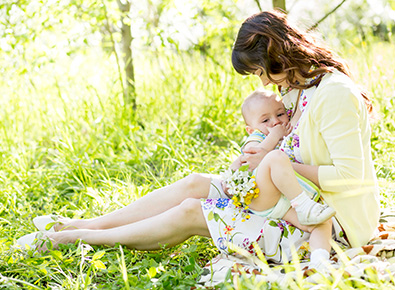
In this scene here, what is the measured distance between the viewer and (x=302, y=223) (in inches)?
82.9

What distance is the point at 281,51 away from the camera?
Result: 88.6 inches

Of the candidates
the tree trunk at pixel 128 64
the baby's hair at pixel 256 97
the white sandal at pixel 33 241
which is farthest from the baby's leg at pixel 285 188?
the tree trunk at pixel 128 64

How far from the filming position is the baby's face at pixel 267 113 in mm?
2602

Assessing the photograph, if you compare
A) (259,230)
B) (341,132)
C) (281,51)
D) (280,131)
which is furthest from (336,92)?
(259,230)

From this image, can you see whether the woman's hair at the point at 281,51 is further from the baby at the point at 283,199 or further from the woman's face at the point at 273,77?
the baby at the point at 283,199

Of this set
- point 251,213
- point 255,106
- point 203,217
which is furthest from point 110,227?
point 255,106

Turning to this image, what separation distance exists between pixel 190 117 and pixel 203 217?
250 centimetres

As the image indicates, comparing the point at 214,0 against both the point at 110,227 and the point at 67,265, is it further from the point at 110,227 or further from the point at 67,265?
the point at 67,265

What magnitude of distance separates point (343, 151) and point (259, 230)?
53 centimetres

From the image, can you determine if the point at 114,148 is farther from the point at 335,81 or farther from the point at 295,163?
the point at 335,81

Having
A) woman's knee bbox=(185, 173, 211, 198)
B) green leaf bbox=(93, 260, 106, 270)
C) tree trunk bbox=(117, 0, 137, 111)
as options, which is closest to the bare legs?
woman's knee bbox=(185, 173, 211, 198)

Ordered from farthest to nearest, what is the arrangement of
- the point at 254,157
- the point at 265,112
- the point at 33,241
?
the point at 265,112
the point at 33,241
the point at 254,157

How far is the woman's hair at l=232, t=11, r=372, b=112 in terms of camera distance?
2262mm

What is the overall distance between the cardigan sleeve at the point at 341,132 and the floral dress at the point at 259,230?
0.16 meters
